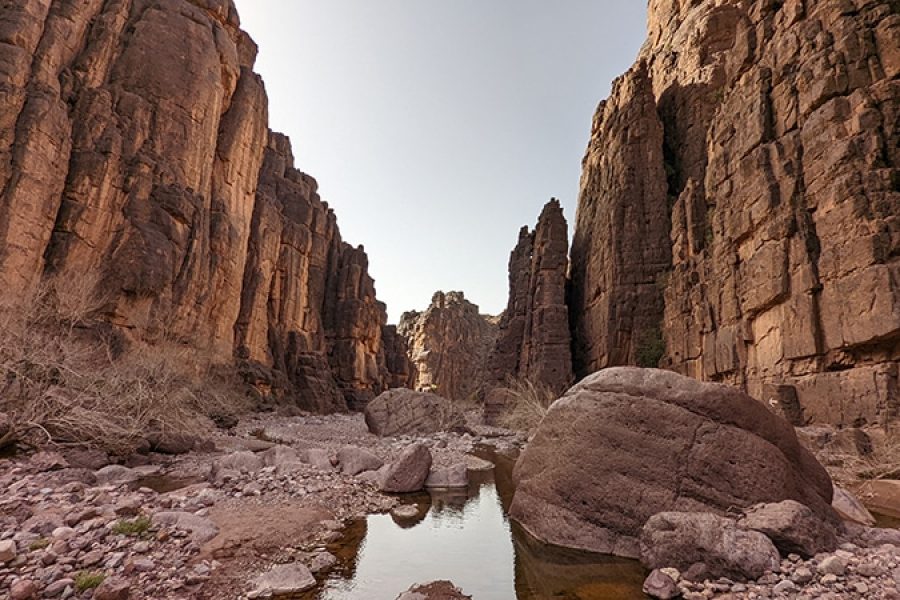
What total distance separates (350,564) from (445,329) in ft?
267

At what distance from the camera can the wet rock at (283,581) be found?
16.3 feet

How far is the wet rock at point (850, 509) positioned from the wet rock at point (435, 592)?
6833mm

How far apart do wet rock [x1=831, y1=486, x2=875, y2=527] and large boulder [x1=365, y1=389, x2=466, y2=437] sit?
56.0ft

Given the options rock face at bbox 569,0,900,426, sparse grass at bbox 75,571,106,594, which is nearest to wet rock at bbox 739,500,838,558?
sparse grass at bbox 75,571,106,594

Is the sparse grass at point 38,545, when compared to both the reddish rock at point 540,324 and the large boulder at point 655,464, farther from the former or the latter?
the reddish rock at point 540,324

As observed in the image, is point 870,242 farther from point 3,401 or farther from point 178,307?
point 178,307

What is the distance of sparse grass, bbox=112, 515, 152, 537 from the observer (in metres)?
6.09

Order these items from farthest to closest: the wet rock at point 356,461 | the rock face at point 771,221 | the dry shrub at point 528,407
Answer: the dry shrub at point 528,407
the rock face at point 771,221
the wet rock at point 356,461

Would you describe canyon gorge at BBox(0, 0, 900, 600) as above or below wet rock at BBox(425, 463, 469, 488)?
above

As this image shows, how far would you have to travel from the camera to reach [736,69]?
77.3ft

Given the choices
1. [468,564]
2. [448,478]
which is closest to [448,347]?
[448,478]

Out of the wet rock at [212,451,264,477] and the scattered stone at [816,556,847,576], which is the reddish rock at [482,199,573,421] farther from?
the scattered stone at [816,556,847,576]

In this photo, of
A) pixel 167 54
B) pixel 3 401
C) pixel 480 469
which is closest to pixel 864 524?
pixel 480 469

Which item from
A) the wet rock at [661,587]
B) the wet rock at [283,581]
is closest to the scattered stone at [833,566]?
the wet rock at [661,587]
